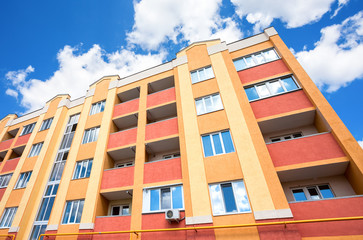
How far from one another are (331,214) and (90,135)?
1670 centimetres

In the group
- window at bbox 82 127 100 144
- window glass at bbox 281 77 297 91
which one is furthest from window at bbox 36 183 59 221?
window glass at bbox 281 77 297 91

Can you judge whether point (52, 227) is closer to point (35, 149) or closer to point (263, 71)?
point (35, 149)

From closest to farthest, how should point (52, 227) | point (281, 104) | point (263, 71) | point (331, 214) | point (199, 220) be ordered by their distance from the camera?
point (331, 214) < point (199, 220) < point (281, 104) < point (52, 227) < point (263, 71)

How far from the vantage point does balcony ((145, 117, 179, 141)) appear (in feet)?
42.7

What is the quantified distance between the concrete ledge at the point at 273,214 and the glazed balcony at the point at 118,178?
761 centimetres

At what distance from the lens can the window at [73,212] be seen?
11.9m

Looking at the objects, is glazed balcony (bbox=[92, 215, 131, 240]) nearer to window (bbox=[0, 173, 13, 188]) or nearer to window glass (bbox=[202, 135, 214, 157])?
window glass (bbox=[202, 135, 214, 157])

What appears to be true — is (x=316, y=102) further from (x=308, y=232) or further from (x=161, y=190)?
(x=161, y=190)

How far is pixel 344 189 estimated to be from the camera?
9.05m

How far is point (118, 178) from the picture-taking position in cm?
1234

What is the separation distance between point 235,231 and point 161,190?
4627mm

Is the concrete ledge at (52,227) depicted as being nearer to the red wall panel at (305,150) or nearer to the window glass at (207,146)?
the window glass at (207,146)

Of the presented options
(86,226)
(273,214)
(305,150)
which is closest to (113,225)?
(86,226)

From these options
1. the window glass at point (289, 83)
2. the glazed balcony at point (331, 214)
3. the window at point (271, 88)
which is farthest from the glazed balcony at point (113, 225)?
the window glass at point (289, 83)
